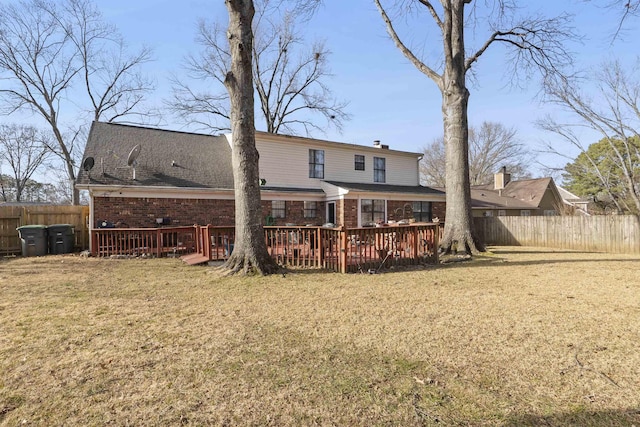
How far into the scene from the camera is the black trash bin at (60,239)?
37.9ft

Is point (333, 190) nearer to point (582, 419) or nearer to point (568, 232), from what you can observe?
point (568, 232)

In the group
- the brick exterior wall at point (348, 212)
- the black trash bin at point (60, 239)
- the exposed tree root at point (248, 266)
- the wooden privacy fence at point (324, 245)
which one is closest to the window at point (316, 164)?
the brick exterior wall at point (348, 212)

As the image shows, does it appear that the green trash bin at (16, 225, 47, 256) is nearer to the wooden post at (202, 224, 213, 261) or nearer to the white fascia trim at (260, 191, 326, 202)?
the wooden post at (202, 224, 213, 261)

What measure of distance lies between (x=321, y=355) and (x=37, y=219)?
13489mm

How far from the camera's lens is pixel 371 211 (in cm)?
1627

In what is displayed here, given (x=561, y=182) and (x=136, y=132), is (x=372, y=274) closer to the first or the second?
(x=136, y=132)

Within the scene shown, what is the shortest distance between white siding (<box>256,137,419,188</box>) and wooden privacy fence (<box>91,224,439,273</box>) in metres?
5.87

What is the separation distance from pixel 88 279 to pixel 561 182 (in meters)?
49.5

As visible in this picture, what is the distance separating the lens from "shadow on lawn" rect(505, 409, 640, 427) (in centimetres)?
214

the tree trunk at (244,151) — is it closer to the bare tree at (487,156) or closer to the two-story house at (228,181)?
the two-story house at (228,181)

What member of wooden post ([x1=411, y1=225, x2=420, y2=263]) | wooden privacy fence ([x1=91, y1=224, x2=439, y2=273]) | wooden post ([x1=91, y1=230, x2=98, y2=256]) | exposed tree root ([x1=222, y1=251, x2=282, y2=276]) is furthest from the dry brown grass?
wooden post ([x1=91, y1=230, x2=98, y2=256])

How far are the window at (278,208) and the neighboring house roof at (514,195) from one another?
1451 cm

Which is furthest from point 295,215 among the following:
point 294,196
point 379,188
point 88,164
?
point 88,164

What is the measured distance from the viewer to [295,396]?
2.47m
